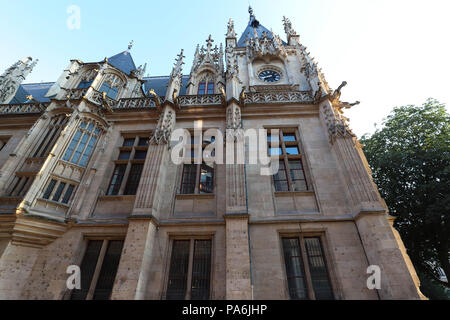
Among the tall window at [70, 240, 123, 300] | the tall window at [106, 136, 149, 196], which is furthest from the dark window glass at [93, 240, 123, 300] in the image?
the tall window at [106, 136, 149, 196]

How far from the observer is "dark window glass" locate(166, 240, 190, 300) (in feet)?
20.2

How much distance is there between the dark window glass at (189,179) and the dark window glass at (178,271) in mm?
2057

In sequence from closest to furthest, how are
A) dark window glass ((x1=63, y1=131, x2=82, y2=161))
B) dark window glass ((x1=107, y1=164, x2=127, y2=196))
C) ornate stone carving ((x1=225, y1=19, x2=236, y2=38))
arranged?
dark window glass ((x1=63, y1=131, x2=82, y2=161)) → dark window glass ((x1=107, y1=164, x2=127, y2=196)) → ornate stone carving ((x1=225, y1=19, x2=236, y2=38))

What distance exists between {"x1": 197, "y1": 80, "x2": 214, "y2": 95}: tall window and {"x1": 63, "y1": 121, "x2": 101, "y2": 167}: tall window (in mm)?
6462

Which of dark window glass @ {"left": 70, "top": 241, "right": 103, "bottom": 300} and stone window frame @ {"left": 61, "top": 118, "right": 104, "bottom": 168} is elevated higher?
stone window frame @ {"left": 61, "top": 118, "right": 104, "bottom": 168}

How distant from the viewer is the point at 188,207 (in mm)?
7672

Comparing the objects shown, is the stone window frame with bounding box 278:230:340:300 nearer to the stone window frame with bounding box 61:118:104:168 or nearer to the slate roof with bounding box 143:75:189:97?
the stone window frame with bounding box 61:118:104:168

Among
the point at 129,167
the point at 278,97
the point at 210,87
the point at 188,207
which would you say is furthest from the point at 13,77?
the point at 278,97

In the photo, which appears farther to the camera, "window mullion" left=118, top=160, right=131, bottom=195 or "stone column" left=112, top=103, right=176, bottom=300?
"window mullion" left=118, top=160, right=131, bottom=195

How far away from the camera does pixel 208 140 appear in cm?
974

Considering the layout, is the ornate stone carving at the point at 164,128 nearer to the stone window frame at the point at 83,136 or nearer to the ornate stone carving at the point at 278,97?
the stone window frame at the point at 83,136

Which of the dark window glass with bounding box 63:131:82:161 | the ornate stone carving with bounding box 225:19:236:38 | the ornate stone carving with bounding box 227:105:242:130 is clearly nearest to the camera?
the dark window glass with bounding box 63:131:82:161

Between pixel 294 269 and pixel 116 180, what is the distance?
8.09 meters
